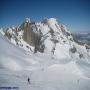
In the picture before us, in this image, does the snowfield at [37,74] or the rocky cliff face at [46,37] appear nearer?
the snowfield at [37,74]

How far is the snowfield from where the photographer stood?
9219 millimetres

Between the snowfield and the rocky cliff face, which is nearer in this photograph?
the snowfield

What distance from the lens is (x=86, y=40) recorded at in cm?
3409

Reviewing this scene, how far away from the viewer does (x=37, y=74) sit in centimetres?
1081

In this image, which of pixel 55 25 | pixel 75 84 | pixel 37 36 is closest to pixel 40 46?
pixel 37 36

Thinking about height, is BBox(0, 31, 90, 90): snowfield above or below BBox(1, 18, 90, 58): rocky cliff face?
below

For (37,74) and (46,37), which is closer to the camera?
(37,74)

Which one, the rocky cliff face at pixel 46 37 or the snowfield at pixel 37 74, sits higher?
the rocky cliff face at pixel 46 37

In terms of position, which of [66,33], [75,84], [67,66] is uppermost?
[66,33]

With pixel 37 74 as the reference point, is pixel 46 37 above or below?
above

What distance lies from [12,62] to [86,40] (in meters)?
23.4

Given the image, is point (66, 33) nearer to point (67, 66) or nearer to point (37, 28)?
point (37, 28)

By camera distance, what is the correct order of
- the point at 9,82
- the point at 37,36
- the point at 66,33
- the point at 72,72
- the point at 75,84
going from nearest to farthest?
the point at 9,82 < the point at 75,84 < the point at 72,72 < the point at 37,36 < the point at 66,33

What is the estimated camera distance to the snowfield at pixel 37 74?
9.22 m
